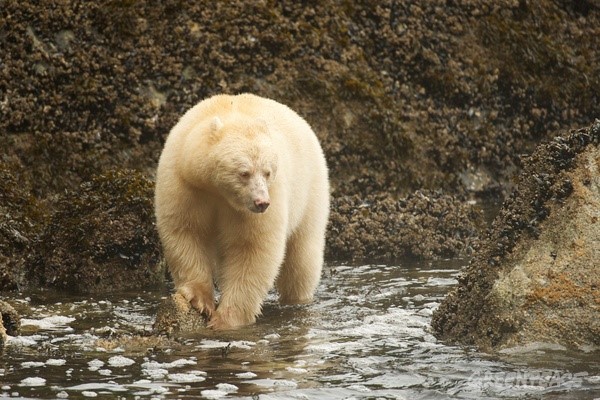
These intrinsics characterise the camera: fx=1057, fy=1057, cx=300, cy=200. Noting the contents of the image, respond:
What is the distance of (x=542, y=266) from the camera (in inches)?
295

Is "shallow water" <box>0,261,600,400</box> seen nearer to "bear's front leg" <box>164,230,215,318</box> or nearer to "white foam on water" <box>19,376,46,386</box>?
"white foam on water" <box>19,376,46,386</box>

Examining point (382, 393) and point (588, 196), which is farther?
point (588, 196)

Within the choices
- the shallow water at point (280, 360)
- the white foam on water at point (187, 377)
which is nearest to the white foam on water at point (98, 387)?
the shallow water at point (280, 360)

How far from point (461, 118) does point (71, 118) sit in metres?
5.08

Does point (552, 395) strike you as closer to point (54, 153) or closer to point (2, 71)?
point (54, 153)

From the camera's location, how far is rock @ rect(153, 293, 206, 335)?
8078 millimetres

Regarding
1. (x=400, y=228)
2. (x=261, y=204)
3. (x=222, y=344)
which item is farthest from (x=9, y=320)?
(x=400, y=228)

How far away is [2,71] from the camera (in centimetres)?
1155

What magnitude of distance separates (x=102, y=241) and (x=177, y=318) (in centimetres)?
217

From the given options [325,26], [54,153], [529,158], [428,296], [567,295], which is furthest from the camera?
[325,26]

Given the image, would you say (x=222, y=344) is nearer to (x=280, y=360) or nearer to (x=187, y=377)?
(x=280, y=360)

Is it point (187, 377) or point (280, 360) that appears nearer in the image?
point (187, 377)

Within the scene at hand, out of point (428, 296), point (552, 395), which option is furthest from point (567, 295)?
point (428, 296)

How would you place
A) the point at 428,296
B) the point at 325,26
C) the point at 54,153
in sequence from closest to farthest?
1. the point at 428,296
2. the point at 54,153
3. the point at 325,26
